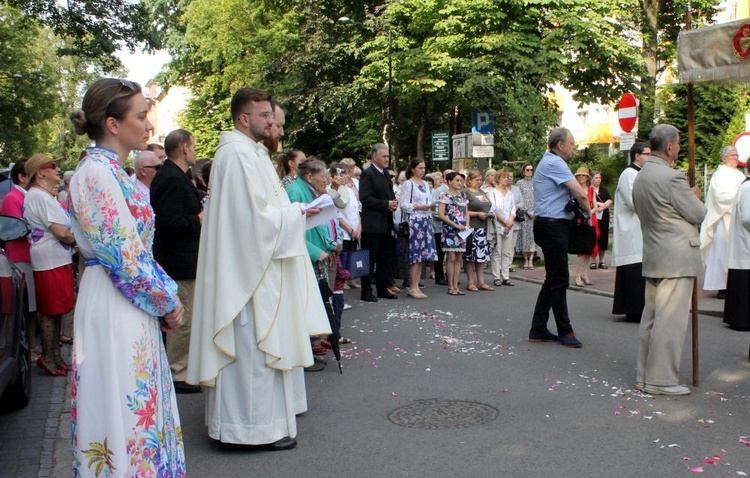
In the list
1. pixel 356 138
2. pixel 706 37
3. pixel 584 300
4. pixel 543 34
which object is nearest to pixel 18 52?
pixel 356 138

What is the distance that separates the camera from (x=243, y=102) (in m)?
5.27

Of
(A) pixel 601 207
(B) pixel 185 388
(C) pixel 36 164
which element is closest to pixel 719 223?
(A) pixel 601 207

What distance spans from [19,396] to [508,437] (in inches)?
150

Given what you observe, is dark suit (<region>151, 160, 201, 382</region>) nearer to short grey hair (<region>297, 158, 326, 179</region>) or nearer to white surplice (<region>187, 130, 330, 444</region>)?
short grey hair (<region>297, 158, 326, 179</region>)

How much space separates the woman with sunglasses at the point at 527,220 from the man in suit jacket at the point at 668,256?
27.1ft

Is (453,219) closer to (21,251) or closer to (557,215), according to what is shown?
(557,215)

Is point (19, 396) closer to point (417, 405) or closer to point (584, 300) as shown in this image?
point (417, 405)

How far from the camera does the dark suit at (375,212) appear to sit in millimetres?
11609

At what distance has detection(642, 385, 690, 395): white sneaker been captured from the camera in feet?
20.7

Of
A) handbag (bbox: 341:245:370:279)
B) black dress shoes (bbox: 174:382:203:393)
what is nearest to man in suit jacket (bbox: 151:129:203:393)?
black dress shoes (bbox: 174:382:203:393)

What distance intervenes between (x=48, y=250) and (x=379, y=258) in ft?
18.6

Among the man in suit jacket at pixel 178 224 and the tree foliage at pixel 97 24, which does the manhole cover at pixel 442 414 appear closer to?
the man in suit jacket at pixel 178 224

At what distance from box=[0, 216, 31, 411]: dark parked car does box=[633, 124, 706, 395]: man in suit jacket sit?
4.60 m

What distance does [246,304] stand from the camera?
16.6 feet
